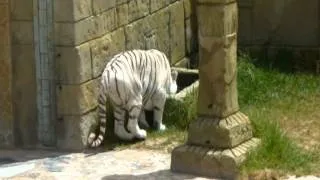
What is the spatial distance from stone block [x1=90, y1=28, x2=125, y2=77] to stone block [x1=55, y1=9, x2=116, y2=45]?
0.08 metres

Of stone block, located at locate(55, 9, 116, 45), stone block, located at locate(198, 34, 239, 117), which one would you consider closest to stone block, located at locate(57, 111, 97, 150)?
stone block, located at locate(55, 9, 116, 45)

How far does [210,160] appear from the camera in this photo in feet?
24.0

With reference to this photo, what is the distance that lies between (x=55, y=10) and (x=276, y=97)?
290 cm

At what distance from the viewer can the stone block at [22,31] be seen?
813cm

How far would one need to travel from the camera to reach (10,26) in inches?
321

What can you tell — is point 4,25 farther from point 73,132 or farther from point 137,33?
point 137,33

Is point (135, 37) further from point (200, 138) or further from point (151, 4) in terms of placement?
point (200, 138)

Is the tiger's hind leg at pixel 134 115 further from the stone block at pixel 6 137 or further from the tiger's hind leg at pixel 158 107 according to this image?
the stone block at pixel 6 137

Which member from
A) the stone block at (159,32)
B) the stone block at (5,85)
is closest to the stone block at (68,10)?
the stone block at (5,85)

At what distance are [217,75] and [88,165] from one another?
135 cm

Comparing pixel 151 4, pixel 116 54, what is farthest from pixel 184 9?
pixel 116 54

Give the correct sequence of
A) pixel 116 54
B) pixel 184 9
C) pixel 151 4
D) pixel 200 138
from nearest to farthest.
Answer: pixel 200 138, pixel 116 54, pixel 151 4, pixel 184 9

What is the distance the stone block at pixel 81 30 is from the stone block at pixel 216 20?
1.22 m

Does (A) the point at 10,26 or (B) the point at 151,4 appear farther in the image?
(B) the point at 151,4
